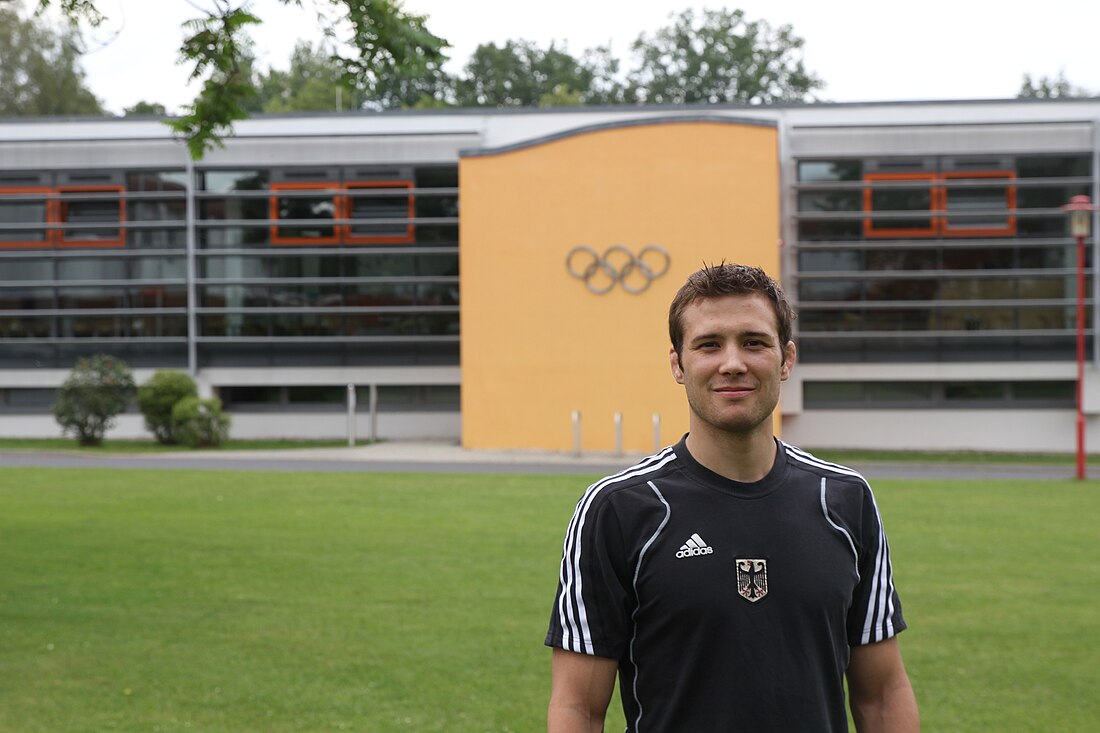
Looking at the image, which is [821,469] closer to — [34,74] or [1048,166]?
[1048,166]

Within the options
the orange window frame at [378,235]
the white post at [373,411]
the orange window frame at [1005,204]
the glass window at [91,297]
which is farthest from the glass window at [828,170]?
the glass window at [91,297]

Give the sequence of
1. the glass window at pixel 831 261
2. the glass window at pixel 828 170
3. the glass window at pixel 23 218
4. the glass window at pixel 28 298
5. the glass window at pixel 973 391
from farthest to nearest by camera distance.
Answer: the glass window at pixel 28 298 < the glass window at pixel 23 218 < the glass window at pixel 973 391 < the glass window at pixel 831 261 < the glass window at pixel 828 170

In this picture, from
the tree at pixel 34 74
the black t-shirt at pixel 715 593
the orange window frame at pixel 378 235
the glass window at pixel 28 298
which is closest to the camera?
the black t-shirt at pixel 715 593

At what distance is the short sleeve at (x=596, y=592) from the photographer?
122 inches

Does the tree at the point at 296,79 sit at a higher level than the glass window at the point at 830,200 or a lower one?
higher

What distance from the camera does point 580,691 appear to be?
3121 mm

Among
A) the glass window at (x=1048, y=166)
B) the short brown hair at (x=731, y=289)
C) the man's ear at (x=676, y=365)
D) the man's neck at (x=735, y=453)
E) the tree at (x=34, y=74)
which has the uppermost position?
the tree at (x=34, y=74)

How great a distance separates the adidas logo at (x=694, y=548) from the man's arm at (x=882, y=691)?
1.85ft

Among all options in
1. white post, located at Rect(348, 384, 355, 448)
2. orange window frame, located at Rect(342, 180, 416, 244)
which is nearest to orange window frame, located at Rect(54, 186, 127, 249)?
orange window frame, located at Rect(342, 180, 416, 244)

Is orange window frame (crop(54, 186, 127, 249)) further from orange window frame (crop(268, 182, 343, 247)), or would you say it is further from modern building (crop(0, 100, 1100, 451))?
orange window frame (crop(268, 182, 343, 247))

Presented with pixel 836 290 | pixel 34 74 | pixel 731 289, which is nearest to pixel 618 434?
pixel 836 290

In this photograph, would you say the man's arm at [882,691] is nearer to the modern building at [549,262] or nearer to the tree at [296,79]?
the modern building at [549,262]

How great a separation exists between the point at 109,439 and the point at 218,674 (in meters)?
30.9

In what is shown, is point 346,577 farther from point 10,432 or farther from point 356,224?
point 10,432
